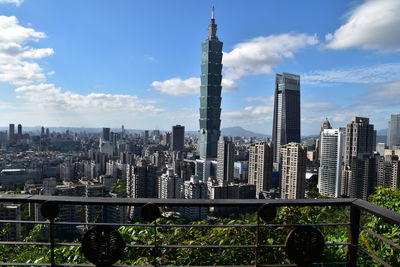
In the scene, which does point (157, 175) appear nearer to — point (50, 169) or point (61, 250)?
point (50, 169)

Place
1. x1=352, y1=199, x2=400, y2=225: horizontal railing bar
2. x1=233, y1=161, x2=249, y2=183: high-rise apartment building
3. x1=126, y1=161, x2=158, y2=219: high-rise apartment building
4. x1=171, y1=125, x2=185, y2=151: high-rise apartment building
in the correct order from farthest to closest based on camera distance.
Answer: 1. x1=171, y1=125, x2=185, y2=151: high-rise apartment building
2. x1=233, y1=161, x2=249, y2=183: high-rise apartment building
3. x1=126, y1=161, x2=158, y2=219: high-rise apartment building
4. x1=352, y1=199, x2=400, y2=225: horizontal railing bar

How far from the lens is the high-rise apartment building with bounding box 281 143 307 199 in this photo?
23.4m

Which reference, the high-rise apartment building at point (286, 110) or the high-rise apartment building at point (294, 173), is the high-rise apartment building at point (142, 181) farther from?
the high-rise apartment building at point (286, 110)

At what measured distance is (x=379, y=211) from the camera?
1.04m

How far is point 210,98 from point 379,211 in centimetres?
5727

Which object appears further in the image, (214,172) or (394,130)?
(394,130)

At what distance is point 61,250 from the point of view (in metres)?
1.69

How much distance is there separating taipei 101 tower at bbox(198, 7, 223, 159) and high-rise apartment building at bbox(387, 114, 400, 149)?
34706 mm

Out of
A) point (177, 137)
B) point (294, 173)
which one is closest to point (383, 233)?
point (294, 173)

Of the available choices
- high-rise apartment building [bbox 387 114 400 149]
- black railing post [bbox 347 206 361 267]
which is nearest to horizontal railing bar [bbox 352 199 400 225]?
black railing post [bbox 347 206 361 267]

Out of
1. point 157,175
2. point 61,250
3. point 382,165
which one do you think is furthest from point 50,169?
point 61,250

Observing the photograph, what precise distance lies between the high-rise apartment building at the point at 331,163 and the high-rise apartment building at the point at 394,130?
37.6 meters

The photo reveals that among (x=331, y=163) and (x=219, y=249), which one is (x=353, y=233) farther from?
(x=331, y=163)

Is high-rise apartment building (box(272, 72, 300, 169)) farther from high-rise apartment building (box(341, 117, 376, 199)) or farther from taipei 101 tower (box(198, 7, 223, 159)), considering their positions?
high-rise apartment building (box(341, 117, 376, 199))
